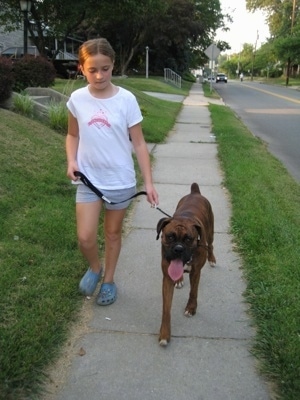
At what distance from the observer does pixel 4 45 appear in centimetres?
3088

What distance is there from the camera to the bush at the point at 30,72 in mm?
11742

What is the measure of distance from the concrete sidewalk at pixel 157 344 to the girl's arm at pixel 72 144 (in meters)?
1.07

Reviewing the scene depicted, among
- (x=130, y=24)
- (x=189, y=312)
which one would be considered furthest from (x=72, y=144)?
(x=130, y=24)

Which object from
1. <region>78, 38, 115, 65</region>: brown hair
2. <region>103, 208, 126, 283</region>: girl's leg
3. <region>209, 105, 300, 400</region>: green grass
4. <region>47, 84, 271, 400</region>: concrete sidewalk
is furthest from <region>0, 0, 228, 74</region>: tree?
<region>103, 208, 126, 283</region>: girl's leg

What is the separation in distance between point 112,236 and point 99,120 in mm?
917

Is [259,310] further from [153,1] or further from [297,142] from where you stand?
[153,1]

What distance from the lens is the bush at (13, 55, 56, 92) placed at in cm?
1174

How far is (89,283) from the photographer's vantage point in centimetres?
344

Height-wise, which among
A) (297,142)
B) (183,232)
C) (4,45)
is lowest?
(297,142)

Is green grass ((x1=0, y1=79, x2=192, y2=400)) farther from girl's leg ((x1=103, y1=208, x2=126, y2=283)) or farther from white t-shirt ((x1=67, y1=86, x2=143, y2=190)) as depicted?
white t-shirt ((x1=67, y1=86, x2=143, y2=190))

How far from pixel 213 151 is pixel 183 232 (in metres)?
6.92

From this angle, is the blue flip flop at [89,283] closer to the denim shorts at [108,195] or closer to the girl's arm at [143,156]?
the denim shorts at [108,195]

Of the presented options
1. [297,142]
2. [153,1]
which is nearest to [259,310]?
[297,142]

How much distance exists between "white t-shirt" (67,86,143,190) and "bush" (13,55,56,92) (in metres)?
9.53
